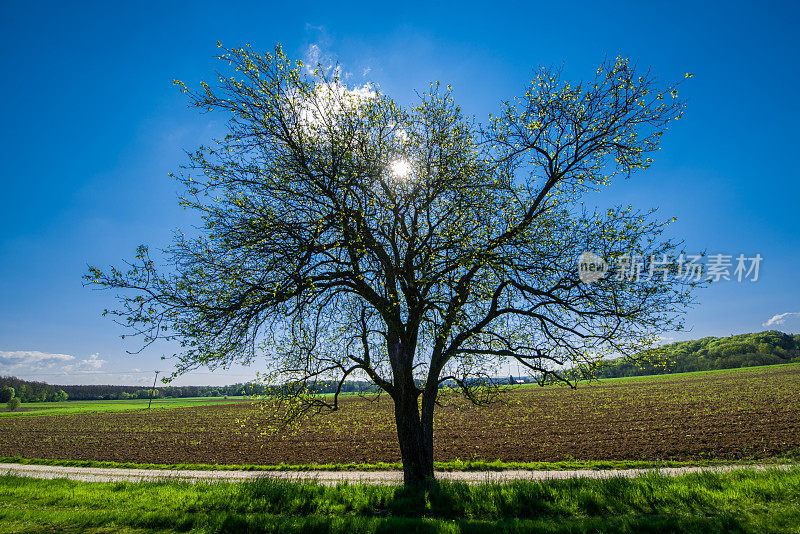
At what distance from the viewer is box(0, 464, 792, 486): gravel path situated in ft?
48.2

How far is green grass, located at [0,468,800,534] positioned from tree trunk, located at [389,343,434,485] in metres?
0.86

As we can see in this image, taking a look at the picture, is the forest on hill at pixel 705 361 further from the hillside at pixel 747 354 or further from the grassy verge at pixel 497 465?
the grassy verge at pixel 497 465

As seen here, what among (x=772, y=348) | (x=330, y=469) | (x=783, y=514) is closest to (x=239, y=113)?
(x=783, y=514)

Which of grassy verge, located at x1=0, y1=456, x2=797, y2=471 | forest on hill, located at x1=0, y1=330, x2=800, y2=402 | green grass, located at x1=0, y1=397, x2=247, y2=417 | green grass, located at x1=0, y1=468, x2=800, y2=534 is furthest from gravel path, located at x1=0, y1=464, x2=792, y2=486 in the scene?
forest on hill, located at x1=0, y1=330, x2=800, y2=402

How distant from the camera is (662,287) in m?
9.64

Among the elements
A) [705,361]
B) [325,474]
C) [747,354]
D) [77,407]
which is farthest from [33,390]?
[747,354]

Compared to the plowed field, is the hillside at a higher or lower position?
higher

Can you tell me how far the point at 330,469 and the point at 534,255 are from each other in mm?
16373

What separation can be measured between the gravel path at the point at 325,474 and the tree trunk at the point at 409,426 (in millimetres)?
2482

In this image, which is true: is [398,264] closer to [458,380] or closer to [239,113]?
[458,380]

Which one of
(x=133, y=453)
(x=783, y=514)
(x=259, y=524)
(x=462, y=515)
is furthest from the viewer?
(x=133, y=453)

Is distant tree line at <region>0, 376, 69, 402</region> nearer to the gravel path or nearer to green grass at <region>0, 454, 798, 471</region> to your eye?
the gravel path

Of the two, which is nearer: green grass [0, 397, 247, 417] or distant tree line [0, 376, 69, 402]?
green grass [0, 397, 247, 417]

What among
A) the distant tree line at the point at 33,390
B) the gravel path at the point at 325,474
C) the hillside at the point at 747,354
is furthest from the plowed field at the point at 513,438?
the distant tree line at the point at 33,390
